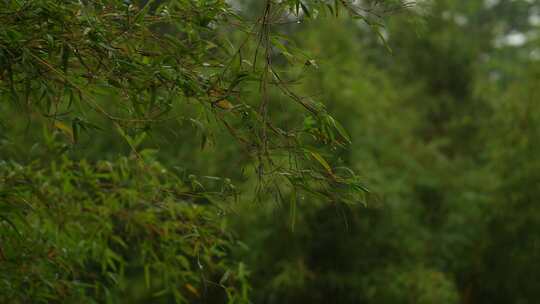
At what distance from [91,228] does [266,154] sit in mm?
1298

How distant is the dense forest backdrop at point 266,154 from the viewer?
1.64 metres

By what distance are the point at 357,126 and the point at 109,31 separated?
3790 mm

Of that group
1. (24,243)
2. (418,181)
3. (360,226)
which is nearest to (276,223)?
(360,226)

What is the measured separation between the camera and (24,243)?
2121mm

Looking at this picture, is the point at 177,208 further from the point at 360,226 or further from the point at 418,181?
the point at 418,181

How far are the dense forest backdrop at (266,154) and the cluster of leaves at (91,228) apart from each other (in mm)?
11

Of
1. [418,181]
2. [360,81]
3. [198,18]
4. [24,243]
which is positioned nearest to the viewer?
[198,18]

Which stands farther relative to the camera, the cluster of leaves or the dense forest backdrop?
the cluster of leaves

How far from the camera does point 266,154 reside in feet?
4.95

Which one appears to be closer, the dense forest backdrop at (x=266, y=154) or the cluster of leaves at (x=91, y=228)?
the dense forest backdrop at (x=266, y=154)

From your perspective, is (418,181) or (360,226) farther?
(418,181)

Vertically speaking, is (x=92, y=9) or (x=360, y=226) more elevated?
(x=92, y=9)

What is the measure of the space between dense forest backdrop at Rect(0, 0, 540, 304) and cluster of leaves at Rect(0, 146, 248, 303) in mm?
11

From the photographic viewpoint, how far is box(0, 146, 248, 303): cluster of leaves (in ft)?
→ 7.20
